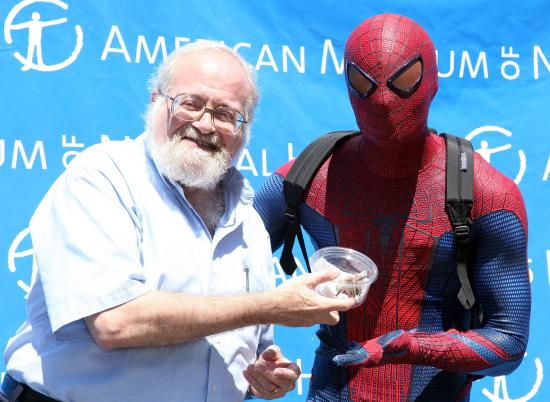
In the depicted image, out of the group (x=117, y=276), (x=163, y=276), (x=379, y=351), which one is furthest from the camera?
(x=379, y=351)

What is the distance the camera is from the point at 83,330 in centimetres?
215

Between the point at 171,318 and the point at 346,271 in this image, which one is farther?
the point at 346,271

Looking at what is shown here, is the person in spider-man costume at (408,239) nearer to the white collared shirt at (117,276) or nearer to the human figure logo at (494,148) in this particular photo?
the white collared shirt at (117,276)

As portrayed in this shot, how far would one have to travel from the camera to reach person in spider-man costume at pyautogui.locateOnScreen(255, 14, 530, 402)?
260 centimetres

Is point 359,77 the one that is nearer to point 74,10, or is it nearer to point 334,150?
point 334,150

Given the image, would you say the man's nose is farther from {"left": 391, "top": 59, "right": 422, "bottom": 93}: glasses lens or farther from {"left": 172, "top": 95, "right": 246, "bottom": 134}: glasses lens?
{"left": 391, "top": 59, "right": 422, "bottom": 93}: glasses lens

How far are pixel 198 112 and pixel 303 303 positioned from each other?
61cm

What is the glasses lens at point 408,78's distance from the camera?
8.47 feet

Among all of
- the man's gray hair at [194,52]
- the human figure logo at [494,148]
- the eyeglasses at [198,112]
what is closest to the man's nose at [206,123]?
the eyeglasses at [198,112]

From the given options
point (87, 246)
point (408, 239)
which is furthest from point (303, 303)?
point (408, 239)

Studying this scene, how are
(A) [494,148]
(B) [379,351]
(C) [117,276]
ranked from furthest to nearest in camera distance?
(A) [494,148] < (B) [379,351] < (C) [117,276]

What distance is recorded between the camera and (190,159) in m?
2.36

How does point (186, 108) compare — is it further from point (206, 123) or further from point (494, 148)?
point (494, 148)

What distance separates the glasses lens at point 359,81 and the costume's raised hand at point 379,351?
2.27ft
